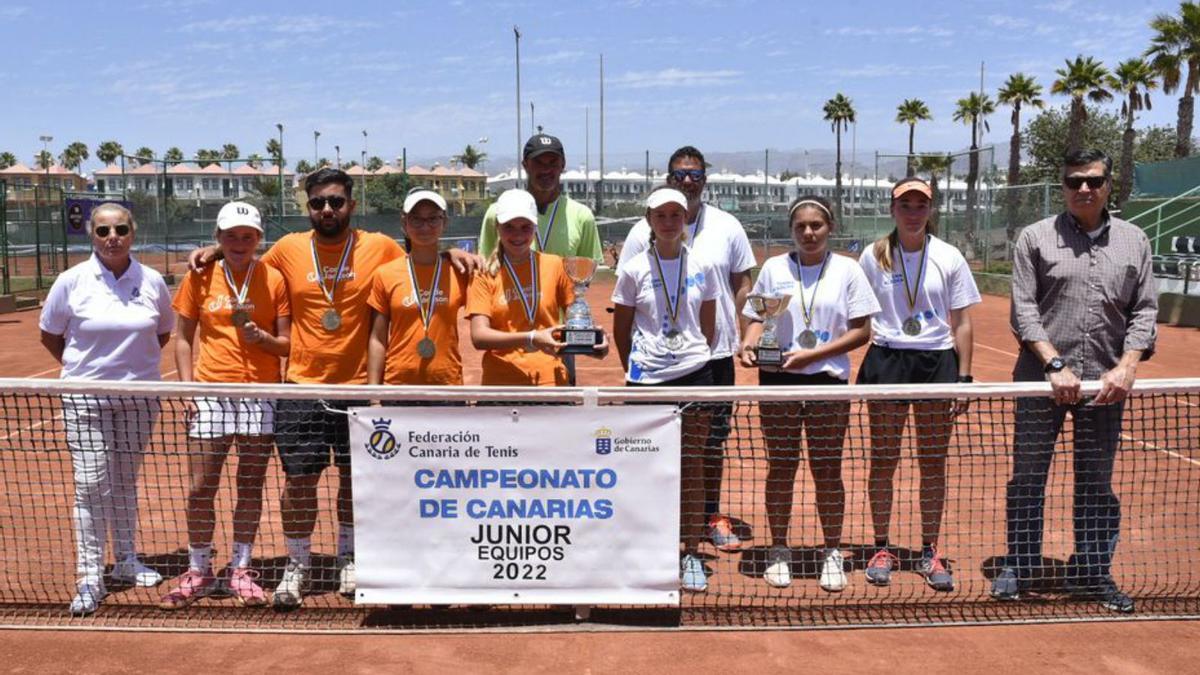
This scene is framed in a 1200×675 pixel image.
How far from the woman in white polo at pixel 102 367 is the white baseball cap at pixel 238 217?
1.68ft

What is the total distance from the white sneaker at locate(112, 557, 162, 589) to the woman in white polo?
158 mm

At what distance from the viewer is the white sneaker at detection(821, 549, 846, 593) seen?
5.05 meters

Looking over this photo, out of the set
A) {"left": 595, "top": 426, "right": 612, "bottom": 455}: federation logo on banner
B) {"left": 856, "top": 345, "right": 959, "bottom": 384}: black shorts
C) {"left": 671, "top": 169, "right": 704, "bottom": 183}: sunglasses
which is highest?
{"left": 671, "top": 169, "right": 704, "bottom": 183}: sunglasses

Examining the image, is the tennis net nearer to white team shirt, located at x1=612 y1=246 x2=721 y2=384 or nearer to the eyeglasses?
white team shirt, located at x1=612 y1=246 x2=721 y2=384

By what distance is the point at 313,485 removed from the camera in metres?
4.96

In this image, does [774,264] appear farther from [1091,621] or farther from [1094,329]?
[1091,621]

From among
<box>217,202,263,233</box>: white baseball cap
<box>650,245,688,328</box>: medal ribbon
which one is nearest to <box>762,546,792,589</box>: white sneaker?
<box>650,245,688,328</box>: medal ribbon

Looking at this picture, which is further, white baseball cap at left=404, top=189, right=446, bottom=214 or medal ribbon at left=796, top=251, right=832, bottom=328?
medal ribbon at left=796, top=251, right=832, bottom=328

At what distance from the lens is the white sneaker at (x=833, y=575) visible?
16.6 ft

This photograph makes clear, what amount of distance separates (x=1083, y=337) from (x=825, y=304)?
1289 mm

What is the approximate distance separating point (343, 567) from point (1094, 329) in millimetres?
4031

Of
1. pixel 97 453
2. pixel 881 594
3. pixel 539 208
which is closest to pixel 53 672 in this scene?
pixel 97 453

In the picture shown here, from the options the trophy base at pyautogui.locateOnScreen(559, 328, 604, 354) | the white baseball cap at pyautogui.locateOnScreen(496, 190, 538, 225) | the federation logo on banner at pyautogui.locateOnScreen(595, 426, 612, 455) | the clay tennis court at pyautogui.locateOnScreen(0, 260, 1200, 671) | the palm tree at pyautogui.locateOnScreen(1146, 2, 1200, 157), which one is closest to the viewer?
the clay tennis court at pyautogui.locateOnScreen(0, 260, 1200, 671)

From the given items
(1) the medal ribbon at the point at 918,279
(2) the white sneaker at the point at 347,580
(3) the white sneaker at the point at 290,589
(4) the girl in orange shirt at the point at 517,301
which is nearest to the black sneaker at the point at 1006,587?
(1) the medal ribbon at the point at 918,279
